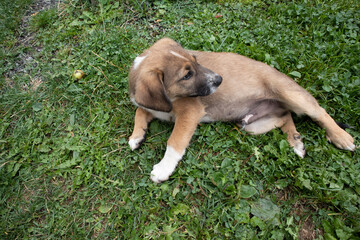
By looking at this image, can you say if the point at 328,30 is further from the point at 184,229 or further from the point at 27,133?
the point at 27,133

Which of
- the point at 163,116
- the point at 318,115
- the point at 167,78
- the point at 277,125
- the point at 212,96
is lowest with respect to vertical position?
the point at 163,116

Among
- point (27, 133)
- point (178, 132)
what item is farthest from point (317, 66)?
point (27, 133)

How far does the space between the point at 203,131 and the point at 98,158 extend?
4.94 feet

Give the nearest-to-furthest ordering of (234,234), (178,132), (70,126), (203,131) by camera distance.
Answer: (234,234)
(178,132)
(203,131)
(70,126)

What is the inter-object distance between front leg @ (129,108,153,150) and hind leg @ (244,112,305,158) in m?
1.43

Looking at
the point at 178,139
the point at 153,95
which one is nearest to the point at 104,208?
the point at 178,139

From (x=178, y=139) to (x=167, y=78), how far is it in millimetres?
791

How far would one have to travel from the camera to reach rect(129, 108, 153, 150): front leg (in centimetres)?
334

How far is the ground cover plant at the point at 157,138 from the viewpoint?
284cm

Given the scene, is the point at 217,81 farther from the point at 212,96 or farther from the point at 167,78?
the point at 167,78

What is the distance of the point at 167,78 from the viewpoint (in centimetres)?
290

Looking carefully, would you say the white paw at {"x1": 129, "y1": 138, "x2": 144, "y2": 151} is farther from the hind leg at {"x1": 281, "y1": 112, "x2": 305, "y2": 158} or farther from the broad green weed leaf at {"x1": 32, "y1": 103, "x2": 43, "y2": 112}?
the hind leg at {"x1": 281, "y1": 112, "x2": 305, "y2": 158}

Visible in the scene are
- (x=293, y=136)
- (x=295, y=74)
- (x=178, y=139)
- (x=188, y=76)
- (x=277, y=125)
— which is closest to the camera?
(x=188, y=76)

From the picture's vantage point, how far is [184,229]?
2811 millimetres
